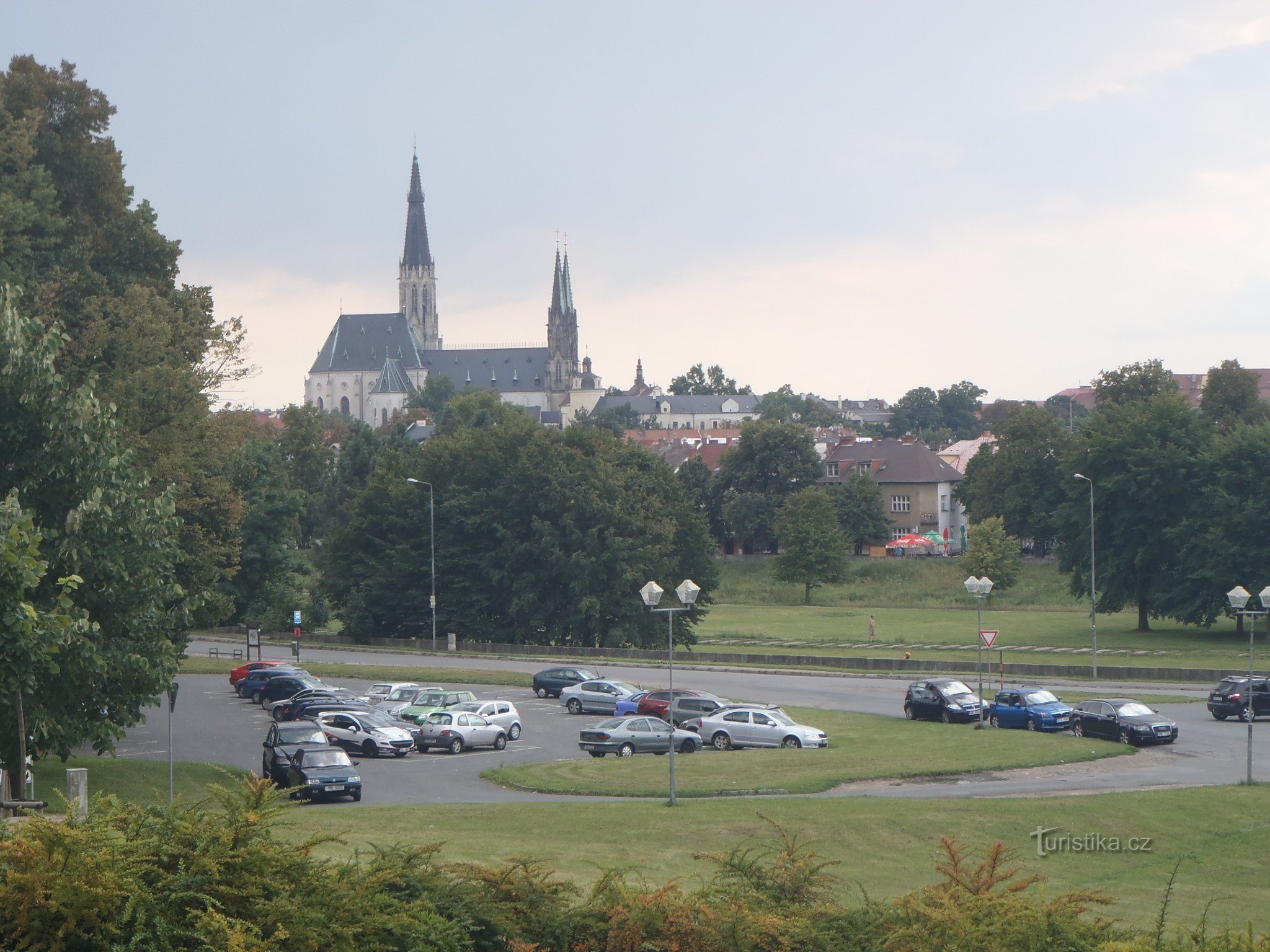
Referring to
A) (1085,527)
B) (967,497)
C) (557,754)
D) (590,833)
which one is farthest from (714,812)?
(967,497)

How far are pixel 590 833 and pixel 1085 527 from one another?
5392 cm

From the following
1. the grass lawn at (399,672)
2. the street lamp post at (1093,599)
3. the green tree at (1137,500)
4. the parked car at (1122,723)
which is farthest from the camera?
the green tree at (1137,500)

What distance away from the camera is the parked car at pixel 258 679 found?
47178mm

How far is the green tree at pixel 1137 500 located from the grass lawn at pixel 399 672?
32.4 m

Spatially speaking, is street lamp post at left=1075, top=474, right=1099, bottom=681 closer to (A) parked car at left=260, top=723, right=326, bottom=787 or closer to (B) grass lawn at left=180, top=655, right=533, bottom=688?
(B) grass lawn at left=180, top=655, right=533, bottom=688

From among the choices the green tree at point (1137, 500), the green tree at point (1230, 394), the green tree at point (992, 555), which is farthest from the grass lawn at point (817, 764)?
the green tree at point (1230, 394)

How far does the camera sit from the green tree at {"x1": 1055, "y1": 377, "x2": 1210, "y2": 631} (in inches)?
2645

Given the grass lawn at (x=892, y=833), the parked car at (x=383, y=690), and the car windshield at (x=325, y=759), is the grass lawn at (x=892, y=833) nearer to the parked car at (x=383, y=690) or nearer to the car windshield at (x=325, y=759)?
the car windshield at (x=325, y=759)

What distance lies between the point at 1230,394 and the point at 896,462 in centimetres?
4297

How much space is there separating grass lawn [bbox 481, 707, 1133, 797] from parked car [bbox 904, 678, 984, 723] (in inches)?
99.2

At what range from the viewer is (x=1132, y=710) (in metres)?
34.0

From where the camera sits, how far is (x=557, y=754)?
113ft

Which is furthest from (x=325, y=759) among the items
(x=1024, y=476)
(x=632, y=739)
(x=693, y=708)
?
(x=1024, y=476)

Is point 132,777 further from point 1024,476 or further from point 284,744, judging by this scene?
point 1024,476
